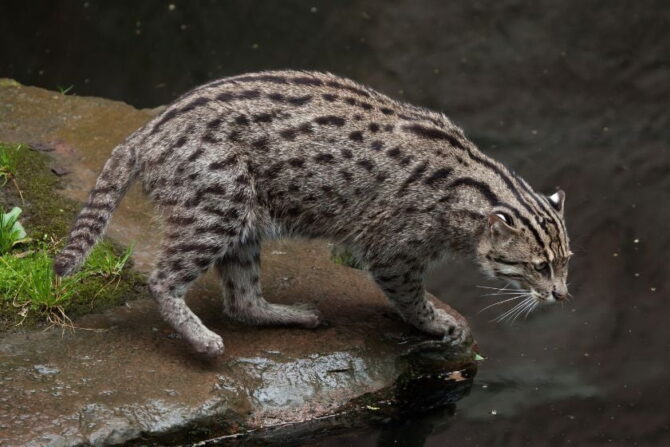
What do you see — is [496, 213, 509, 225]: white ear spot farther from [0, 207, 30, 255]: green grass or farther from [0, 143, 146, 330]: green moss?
[0, 207, 30, 255]: green grass

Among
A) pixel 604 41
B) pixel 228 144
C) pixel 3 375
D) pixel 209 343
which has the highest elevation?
pixel 604 41

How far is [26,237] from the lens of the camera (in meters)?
7.62

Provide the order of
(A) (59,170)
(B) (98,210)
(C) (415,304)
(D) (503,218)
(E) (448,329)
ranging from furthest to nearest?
(A) (59,170) < (E) (448,329) < (C) (415,304) < (B) (98,210) < (D) (503,218)

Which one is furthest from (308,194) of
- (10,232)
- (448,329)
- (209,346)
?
(10,232)

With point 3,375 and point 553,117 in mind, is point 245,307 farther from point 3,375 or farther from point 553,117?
point 553,117

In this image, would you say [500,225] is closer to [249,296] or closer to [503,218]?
[503,218]

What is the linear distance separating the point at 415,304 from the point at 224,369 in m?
1.40

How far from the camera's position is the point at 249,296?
7152 millimetres

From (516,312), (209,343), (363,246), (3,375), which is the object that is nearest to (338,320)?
(363,246)

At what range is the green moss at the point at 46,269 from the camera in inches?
272

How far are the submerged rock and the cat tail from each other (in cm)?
51

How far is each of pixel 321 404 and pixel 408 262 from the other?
1.08 metres

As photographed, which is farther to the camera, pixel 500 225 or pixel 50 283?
pixel 50 283

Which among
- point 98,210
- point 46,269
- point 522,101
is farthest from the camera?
point 522,101
